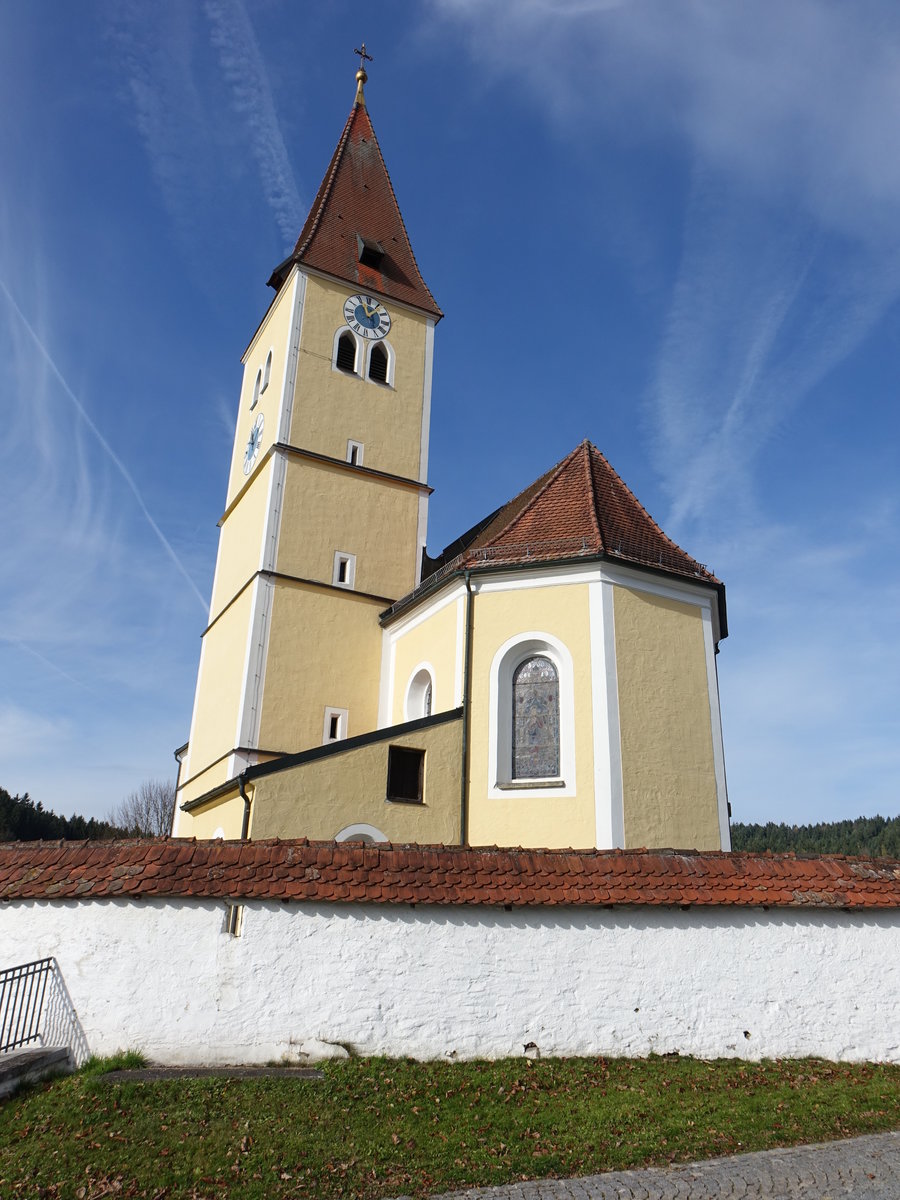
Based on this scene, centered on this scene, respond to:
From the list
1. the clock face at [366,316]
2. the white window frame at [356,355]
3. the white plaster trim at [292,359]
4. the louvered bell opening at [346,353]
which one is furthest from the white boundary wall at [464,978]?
the clock face at [366,316]

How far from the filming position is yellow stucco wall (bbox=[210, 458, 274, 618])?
19.9m

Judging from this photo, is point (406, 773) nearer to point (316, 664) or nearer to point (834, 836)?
point (316, 664)

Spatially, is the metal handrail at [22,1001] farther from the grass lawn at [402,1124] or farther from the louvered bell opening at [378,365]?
the louvered bell opening at [378,365]

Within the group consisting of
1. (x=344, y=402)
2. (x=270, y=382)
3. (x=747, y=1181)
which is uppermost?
(x=270, y=382)

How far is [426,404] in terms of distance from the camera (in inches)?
892

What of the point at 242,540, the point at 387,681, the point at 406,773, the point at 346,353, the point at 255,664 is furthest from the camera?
the point at 346,353

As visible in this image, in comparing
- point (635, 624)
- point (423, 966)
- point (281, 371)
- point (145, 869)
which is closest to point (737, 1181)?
point (423, 966)

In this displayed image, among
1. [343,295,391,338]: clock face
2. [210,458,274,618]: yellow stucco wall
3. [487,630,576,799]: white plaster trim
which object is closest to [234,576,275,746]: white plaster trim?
[210,458,274,618]: yellow stucco wall

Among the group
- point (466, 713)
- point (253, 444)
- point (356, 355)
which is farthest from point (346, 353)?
point (466, 713)

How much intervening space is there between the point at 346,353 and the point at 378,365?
85 centimetres

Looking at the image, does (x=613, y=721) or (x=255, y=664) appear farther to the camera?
(x=255, y=664)

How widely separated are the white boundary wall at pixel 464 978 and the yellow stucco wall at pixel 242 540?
11.9 meters

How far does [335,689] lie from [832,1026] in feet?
38.4

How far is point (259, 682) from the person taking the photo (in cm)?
1794
